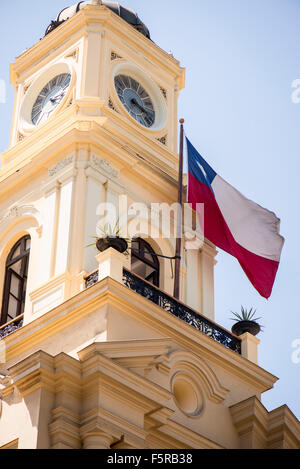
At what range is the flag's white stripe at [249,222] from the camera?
30.6 metres

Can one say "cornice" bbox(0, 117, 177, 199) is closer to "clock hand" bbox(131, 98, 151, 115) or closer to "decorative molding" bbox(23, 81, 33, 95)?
"clock hand" bbox(131, 98, 151, 115)

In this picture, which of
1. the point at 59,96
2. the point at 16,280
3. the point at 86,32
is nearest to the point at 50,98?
the point at 59,96

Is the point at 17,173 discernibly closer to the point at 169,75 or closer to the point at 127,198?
the point at 127,198

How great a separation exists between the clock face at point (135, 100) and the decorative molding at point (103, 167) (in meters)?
3.14

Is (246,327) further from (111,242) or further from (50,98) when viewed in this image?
(50,98)

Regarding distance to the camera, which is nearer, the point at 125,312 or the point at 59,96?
the point at 125,312

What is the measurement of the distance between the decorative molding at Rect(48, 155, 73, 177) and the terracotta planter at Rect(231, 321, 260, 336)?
5.36 meters

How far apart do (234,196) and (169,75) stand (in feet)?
18.6

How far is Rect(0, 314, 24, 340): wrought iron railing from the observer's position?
28.4 m

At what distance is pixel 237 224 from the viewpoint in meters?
30.8

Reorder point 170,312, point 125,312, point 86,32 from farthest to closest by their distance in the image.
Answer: point 86,32
point 170,312
point 125,312

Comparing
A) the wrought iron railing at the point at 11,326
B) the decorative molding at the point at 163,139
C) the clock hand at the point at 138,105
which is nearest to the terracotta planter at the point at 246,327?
the wrought iron railing at the point at 11,326

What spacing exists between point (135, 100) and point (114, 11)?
319 cm

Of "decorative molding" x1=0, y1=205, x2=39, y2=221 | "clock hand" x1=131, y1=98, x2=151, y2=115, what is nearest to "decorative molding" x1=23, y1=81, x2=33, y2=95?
"clock hand" x1=131, y1=98, x2=151, y2=115
